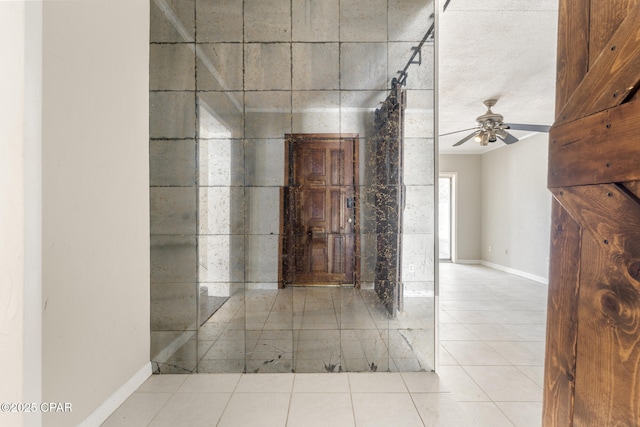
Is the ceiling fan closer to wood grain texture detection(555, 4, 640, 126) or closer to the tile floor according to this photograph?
the tile floor

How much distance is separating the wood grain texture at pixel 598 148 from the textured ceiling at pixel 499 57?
155 cm

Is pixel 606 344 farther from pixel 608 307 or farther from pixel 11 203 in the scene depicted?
pixel 11 203

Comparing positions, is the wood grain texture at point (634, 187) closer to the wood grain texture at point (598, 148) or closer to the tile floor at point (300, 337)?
the wood grain texture at point (598, 148)

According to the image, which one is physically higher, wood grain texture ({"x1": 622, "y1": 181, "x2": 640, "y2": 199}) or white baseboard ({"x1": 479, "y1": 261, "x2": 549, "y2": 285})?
wood grain texture ({"x1": 622, "y1": 181, "x2": 640, "y2": 199})

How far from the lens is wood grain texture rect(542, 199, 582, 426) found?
0.96 metres

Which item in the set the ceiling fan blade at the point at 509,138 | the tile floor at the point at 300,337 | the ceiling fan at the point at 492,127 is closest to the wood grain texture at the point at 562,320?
the tile floor at the point at 300,337

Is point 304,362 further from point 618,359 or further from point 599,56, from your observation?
point 599,56

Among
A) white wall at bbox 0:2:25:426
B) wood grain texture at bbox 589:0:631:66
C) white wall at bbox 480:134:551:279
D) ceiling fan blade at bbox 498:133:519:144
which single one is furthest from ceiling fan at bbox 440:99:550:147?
white wall at bbox 0:2:25:426

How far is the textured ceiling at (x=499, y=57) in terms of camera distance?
2.32 m

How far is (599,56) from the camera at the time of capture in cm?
88

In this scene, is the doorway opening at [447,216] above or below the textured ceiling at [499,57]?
below

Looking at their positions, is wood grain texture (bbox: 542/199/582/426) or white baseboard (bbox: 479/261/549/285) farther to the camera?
white baseboard (bbox: 479/261/549/285)

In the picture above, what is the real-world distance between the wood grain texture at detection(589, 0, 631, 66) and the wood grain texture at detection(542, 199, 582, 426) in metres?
0.51

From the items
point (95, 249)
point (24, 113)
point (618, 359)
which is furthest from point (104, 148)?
point (618, 359)
